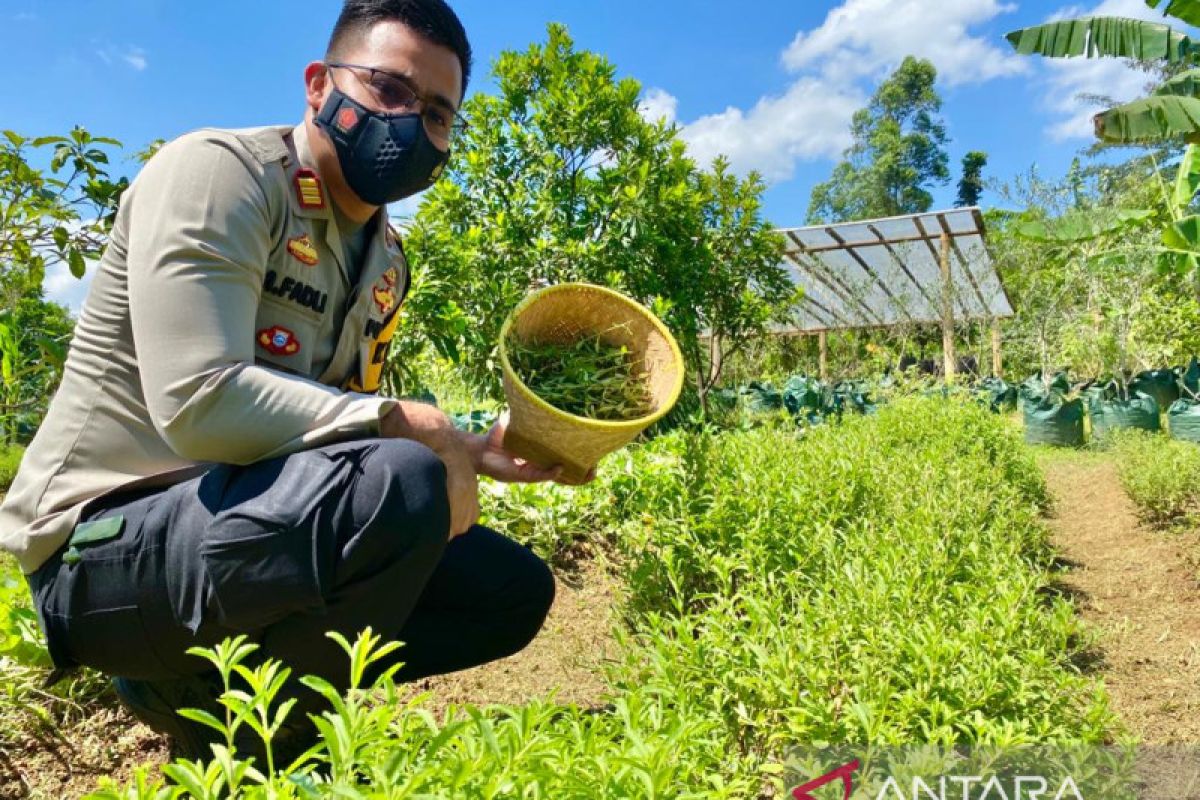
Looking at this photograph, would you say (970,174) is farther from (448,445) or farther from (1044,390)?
(448,445)

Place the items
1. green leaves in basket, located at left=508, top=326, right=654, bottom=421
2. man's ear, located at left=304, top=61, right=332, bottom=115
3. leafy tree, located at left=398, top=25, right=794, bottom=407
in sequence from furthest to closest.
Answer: leafy tree, located at left=398, top=25, right=794, bottom=407 < green leaves in basket, located at left=508, top=326, right=654, bottom=421 < man's ear, located at left=304, top=61, right=332, bottom=115

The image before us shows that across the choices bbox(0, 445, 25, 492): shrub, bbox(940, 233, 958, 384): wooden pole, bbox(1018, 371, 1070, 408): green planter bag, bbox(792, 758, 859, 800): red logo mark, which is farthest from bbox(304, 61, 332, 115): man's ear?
bbox(940, 233, 958, 384): wooden pole

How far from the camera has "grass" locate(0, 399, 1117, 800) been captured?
975 millimetres

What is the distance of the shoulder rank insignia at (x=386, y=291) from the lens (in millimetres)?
2178

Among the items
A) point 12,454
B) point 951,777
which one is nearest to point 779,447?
point 951,777

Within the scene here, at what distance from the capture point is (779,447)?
13.7ft

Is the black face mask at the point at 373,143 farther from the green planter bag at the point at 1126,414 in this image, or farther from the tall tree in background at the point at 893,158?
the tall tree in background at the point at 893,158

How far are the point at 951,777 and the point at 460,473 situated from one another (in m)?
1.06

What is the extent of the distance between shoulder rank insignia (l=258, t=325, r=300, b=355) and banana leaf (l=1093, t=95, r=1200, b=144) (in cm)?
Result: 651

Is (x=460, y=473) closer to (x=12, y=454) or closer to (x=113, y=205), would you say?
(x=113, y=205)

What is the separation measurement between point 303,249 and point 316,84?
431 millimetres

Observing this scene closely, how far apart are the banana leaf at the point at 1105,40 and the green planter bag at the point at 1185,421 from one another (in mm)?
4042

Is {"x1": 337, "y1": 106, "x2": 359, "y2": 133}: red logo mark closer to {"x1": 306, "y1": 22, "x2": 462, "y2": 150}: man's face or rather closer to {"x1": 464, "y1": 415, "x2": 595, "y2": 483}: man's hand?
{"x1": 306, "y1": 22, "x2": 462, "y2": 150}: man's face

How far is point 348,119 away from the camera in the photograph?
78.1 inches
